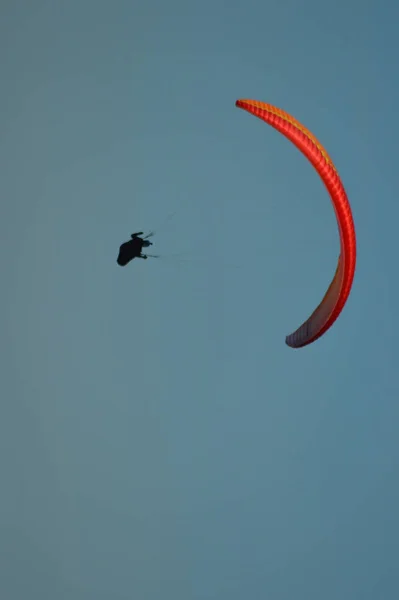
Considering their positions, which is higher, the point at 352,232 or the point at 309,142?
the point at 309,142

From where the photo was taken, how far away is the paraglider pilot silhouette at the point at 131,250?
968 inches

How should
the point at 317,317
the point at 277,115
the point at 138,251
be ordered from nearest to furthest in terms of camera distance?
1. the point at 277,115
2. the point at 317,317
3. the point at 138,251

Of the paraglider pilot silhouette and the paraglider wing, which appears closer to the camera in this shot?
the paraglider wing

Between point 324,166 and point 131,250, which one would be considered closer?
point 324,166

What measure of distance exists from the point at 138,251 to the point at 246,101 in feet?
24.0

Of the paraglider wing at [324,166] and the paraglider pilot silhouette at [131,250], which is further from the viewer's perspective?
the paraglider pilot silhouette at [131,250]

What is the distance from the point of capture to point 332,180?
18109mm

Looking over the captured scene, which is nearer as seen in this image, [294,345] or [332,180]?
[332,180]

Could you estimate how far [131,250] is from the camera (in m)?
24.6

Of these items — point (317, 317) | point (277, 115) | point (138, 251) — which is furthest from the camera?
point (138, 251)

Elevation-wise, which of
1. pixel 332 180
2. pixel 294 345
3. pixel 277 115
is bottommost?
pixel 294 345

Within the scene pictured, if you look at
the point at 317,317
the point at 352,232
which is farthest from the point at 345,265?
the point at 317,317

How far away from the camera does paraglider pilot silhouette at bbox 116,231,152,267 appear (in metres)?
24.6

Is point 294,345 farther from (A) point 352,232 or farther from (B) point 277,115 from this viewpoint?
(B) point 277,115
